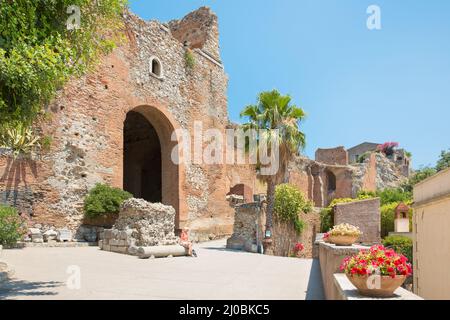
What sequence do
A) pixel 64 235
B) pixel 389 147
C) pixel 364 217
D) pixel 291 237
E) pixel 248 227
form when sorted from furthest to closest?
1. pixel 389 147
2. pixel 364 217
3. pixel 291 237
4. pixel 248 227
5. pixel 64 235

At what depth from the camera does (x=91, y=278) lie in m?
8.64

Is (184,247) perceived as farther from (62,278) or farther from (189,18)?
(189,18)

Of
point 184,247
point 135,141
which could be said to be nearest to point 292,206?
point 184,247

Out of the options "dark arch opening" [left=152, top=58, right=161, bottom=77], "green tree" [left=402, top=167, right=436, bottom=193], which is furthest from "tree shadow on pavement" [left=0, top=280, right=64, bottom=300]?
"green tree" [left=402, top=167, right=436, bottom=193]

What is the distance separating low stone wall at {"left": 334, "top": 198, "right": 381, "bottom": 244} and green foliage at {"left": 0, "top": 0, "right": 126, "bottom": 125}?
1716cm

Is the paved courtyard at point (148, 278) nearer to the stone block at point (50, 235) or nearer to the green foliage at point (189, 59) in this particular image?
the stone block at point (50, 235)

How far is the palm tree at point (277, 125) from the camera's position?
19.0 m

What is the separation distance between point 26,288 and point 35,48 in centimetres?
418

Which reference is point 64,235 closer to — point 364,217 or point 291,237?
point 291,237

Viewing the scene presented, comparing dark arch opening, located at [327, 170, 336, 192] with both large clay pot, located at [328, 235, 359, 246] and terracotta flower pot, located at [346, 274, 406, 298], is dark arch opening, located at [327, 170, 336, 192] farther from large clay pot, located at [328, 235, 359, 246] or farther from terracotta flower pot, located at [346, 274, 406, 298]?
terracotta flower pot, located at [346, 274, 406, 298]

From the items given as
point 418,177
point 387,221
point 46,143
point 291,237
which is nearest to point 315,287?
point 46,143

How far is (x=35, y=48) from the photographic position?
711 cm

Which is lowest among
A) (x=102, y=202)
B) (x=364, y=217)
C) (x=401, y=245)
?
(x=401, y=245)

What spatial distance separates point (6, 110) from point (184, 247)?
8.59 m
